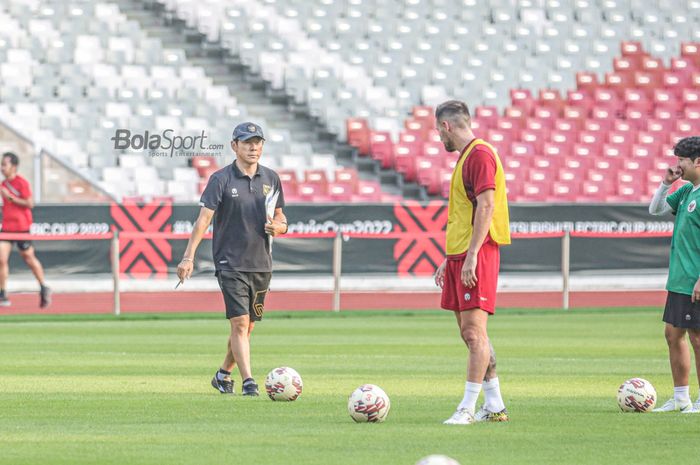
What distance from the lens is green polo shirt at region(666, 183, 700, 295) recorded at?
9.98 m

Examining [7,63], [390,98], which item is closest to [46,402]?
[7,63]

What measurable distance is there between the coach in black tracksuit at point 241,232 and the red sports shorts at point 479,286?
2619 millimetres

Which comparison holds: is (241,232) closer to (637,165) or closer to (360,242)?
(360,242)

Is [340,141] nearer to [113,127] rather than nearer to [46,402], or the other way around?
[113,127]

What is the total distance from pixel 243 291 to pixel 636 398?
11.4 ft

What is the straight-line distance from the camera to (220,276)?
38.4 feet

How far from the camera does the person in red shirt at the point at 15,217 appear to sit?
73.1 feet

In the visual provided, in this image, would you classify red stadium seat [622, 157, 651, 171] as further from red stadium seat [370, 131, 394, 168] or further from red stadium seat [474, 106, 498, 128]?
red stadium seat [370, 131, 394, 168]

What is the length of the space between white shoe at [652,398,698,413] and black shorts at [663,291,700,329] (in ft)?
2.29

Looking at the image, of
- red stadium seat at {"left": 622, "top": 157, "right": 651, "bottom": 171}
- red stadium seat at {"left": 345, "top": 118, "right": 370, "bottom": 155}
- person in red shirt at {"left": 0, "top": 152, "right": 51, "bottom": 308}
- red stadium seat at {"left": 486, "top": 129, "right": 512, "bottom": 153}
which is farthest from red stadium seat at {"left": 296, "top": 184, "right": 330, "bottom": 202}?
red stadium seat at {"left": 622, "top": 157, "right": 651, "bottom": 171}

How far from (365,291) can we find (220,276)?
14.3m

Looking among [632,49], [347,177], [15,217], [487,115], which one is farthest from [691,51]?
[15,217]

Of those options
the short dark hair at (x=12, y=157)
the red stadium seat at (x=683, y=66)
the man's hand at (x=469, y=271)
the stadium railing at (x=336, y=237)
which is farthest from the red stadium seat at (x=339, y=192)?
the man's hand at (x=469, y=271)

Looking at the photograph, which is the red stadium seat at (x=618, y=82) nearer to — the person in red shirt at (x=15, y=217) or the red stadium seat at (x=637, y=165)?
the red stadium seat at (x=637, y=165)
